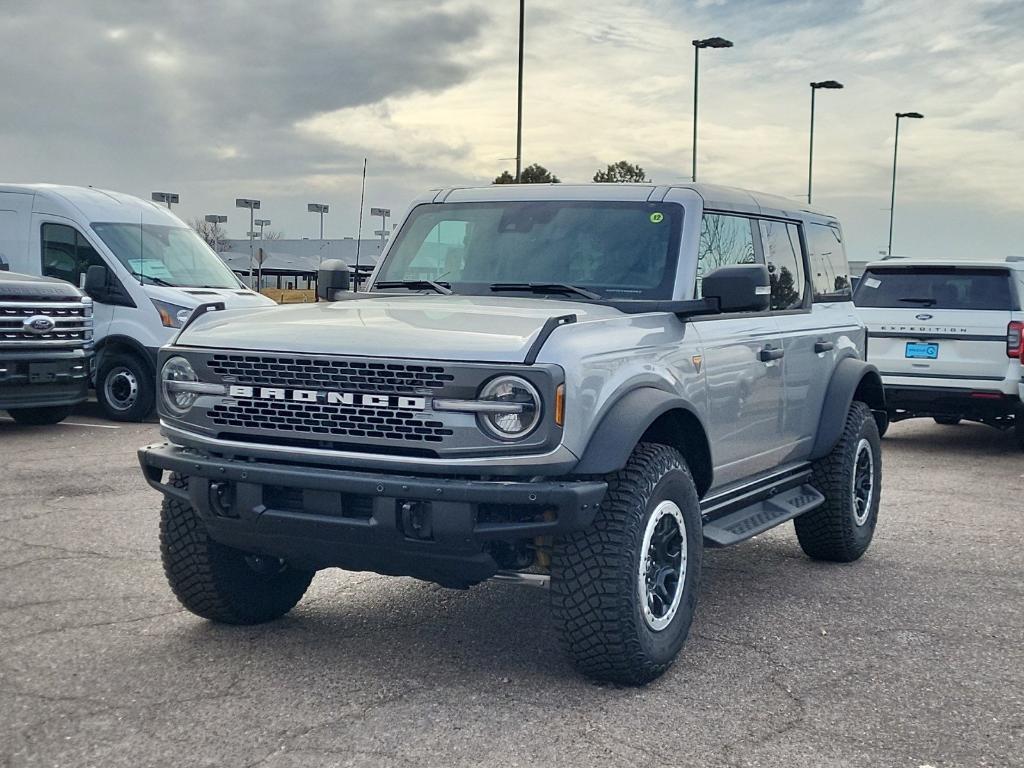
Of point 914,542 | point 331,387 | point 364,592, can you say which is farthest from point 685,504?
point 914,542

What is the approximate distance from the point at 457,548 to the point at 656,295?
1.68m

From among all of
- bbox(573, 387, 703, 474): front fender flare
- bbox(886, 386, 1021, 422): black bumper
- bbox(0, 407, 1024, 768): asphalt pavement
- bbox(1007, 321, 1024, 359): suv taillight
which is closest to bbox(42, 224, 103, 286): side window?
bbox(0, 407, 1024, 768): asphalt pavement

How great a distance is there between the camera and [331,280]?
6.45 meters

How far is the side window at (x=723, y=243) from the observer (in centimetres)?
574

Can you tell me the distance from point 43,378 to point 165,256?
257cm

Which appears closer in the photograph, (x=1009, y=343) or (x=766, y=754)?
(x=766, y=754)

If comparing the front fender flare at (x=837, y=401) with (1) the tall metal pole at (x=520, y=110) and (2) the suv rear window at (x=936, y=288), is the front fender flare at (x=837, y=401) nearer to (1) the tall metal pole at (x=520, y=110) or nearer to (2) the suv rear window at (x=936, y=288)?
(2) the suv rear window at (x=936, y=288)

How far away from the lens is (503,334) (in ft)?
14.6

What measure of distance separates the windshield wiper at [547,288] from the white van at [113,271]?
28.0ft

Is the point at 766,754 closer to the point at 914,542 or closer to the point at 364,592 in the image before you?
the point at 364,592

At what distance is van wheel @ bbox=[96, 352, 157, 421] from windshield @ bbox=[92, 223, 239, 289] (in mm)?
924

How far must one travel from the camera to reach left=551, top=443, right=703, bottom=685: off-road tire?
14.5 feet

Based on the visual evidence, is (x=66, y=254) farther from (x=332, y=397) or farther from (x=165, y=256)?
(x=332, y=397)

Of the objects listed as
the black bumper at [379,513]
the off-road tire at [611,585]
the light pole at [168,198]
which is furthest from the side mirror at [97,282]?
the light pole at [168,198]
